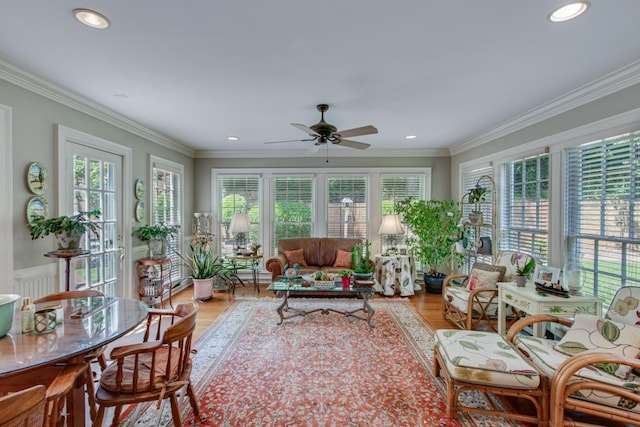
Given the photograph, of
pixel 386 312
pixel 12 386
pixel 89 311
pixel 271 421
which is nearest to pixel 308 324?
pixel 386 312

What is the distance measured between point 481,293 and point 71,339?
3592mm

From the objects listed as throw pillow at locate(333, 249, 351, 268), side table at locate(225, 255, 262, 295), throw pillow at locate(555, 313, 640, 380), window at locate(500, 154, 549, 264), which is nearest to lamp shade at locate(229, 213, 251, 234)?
side table at locate(225, 255, 262, 295)

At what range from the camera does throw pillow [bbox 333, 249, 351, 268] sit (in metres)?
5.01

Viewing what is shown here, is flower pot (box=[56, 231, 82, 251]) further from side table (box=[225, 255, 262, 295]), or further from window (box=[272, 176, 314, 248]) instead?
window (box=[272, 176, 314, 248])

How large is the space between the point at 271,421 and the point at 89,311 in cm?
137

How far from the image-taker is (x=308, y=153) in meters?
5.41

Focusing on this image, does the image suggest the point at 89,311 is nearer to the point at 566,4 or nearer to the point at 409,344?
the point at 409,344

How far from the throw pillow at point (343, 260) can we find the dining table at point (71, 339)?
3.41m

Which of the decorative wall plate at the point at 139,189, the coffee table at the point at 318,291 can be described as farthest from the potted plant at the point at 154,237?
the coffee table at the point at 318,291

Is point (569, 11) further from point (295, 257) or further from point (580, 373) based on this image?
point (295, 257)

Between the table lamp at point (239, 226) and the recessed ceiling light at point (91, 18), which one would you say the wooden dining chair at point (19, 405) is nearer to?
the recessed ceiling light at point (91, 18)

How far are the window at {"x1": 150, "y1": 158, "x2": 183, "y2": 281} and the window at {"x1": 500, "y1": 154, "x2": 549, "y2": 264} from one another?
16.2 ft

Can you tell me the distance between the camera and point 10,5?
5.26 feet

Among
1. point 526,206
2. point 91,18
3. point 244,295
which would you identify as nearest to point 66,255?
point 91,18
